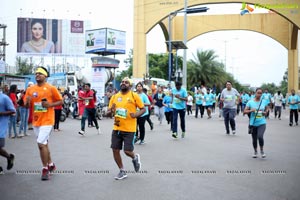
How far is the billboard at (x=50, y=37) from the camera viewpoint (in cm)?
5068

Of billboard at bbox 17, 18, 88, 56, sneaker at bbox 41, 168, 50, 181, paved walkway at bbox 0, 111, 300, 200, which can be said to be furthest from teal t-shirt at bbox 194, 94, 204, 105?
billboard at bbox 17, 18, 88, 56

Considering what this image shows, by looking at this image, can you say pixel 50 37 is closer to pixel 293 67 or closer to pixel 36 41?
pixel 36 41

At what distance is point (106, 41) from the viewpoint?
38625mm

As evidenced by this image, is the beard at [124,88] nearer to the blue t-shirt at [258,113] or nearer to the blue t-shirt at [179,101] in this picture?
the blue t-shirt at [258,113]

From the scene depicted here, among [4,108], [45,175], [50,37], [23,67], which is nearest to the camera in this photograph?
[45,175]

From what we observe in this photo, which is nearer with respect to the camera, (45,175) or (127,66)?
(45,175)

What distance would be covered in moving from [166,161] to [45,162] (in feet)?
8.63

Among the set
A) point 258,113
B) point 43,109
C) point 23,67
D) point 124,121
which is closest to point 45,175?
point 43,109

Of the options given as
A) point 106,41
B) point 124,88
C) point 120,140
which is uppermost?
point 106,41

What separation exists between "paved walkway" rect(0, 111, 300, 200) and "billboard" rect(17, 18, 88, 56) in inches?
1720

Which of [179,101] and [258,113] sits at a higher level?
[179,101]

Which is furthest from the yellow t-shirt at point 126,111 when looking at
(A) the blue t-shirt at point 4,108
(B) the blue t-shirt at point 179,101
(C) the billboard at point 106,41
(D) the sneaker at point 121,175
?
(C) the billboard at point 106,41

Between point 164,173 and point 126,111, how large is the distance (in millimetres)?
1354

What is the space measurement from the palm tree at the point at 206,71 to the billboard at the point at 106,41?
1564 cm
